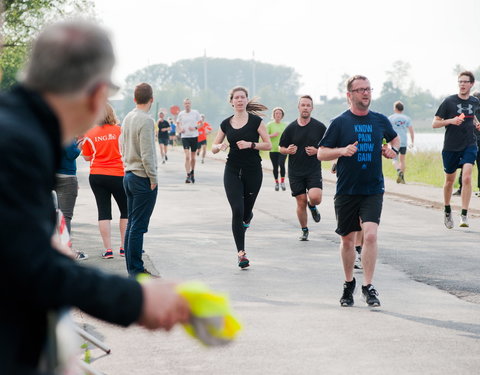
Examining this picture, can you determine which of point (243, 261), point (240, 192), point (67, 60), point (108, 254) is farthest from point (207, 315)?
point (108, 254)

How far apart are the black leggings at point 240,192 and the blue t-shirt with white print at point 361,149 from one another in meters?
2.07

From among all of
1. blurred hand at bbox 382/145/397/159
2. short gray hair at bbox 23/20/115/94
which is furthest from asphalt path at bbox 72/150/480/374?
short gray hair at bbox 23/20/115/94

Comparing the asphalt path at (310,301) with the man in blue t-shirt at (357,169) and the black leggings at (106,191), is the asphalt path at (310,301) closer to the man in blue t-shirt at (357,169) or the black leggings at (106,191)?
the man in blue t-shirt at (357,169)

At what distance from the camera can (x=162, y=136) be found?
3519 cm

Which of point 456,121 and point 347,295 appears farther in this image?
point 456,121

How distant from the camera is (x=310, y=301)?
734 cm

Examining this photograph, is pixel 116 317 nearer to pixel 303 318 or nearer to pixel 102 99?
pixel 102 99

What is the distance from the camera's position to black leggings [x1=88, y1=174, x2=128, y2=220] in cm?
938

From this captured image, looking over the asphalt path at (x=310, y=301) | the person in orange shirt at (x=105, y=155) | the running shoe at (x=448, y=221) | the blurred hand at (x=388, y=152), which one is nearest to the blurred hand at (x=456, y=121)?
the running shoe at (x=448, y=221)

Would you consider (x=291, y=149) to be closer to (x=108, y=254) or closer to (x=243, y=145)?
(x=243, y=145)

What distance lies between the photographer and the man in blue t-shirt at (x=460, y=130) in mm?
12039

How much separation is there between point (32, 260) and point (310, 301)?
5748 mm

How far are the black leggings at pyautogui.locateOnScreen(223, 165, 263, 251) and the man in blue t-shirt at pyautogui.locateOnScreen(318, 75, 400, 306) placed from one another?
201 cm

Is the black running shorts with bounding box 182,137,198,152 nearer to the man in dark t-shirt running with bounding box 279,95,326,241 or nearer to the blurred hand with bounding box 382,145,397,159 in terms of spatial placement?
the man in dark t-shirt running with bounding box 279,95,326,241
